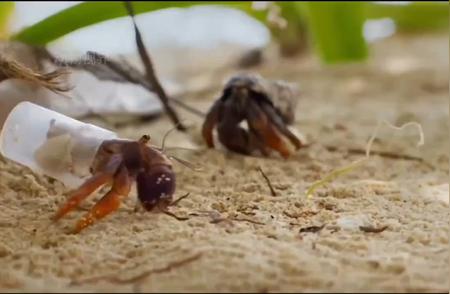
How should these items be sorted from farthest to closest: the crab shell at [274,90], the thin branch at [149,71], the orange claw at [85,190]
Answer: the crab shell at [274,90]
the thin branch at [149,71]
the orange claw at [85,190]

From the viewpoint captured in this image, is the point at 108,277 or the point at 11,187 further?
the point at 11,187

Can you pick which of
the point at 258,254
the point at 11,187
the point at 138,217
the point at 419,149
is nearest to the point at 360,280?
the point at 258,254

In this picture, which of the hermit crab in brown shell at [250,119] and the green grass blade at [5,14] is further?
the green grass blade at [5,14]

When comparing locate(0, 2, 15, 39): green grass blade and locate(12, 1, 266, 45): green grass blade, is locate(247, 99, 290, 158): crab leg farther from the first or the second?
locate(0, 2, 15, 39): green grass blade

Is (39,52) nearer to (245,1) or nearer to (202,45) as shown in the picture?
(245,1)

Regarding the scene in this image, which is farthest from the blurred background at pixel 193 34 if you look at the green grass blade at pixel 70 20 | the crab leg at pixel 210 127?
the crab leg at pixel 210 127

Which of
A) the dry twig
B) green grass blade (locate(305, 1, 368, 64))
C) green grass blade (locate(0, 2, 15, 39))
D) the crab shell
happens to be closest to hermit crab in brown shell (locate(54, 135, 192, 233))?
the dry twig

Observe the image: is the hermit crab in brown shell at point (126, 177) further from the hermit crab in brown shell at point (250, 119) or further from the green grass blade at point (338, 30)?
the green grass blade at point (338, 30)
